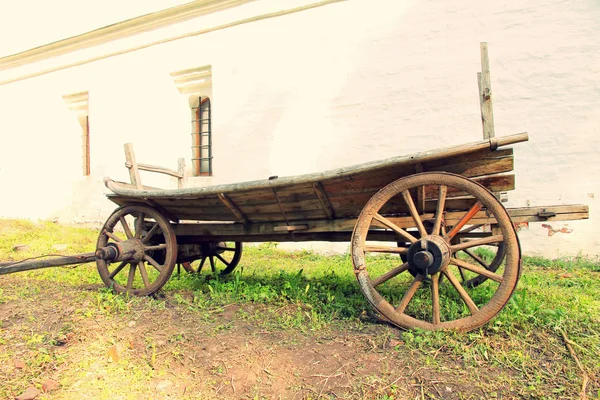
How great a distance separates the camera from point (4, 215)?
10.3m

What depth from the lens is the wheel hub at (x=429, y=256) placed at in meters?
2.37

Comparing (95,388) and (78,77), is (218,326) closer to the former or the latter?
(95,388)

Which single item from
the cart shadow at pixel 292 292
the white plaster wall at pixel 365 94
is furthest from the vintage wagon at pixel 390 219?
the white plaster wall at pixel 365 94

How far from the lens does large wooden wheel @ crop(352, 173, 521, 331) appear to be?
2.27m

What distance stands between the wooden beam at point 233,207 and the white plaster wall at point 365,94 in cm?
333

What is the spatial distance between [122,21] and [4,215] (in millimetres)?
5926

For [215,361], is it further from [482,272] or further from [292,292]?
[482,272]

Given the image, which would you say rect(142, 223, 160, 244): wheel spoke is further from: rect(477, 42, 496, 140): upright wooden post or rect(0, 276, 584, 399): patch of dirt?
rect(477, 42, 496, 140): upright wooden post

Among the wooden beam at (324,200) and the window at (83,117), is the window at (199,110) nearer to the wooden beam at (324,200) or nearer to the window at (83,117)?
the window at (83,117)

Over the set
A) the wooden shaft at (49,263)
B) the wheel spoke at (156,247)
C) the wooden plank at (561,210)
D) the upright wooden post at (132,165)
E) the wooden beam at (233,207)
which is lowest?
the wooden shaft at (49,263)

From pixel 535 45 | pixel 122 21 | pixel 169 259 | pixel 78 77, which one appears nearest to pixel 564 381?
pixel 169 259

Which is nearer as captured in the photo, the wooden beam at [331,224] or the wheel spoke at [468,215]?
the wheel spoke at [468,215]

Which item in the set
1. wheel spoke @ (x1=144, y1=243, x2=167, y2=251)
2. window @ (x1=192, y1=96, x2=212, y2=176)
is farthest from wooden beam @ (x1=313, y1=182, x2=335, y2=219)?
window @ (x1=192, y1=96, x2=212, y2=176)

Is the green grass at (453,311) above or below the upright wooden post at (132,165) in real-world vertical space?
below
